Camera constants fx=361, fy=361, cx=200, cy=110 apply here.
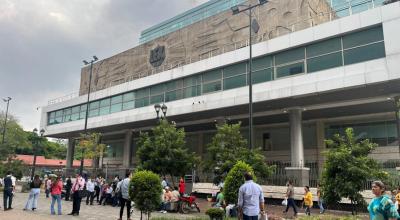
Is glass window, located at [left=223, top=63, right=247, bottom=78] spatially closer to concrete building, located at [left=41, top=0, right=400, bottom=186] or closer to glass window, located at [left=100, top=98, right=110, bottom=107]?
concrete building, located at [left=41, top=0, right=400, bottom=186]

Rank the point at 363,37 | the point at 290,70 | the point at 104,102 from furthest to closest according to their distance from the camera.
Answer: the point at 104,102 < the point at 290,70 < the point at 363,37

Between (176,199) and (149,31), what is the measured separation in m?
76.3

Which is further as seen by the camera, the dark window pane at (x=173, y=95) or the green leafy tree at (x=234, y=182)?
the dark window pane at (x=173, y=95)

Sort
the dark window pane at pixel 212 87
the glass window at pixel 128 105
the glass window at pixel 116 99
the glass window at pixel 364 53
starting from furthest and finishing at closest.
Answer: the glass window at pixel 116 99, the glass window at pixel 128 105, the dark window pane at pixel 212 87, the glass window at pixel 364 53

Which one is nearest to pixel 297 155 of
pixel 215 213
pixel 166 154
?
pixel 166 154

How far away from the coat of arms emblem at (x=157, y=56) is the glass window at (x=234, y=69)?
47.1 feet

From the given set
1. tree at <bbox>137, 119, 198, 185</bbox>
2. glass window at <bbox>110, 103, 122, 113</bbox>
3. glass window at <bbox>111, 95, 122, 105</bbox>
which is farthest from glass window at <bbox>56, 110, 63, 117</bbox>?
tree at <bbox>137, 119, 198, 185</bbox>

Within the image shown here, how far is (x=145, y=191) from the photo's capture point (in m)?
11.0

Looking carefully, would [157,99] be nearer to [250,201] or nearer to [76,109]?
[76,109]

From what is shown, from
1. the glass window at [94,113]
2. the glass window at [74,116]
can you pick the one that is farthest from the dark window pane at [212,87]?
the glass window at [74,116]

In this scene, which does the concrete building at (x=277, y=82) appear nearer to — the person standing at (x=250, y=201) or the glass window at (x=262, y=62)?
the glass window at (x=262, y=62)

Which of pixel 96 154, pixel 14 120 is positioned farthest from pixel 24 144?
pixel 96 154

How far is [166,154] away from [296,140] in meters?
9.23

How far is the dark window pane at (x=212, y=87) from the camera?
28578 millimetres
